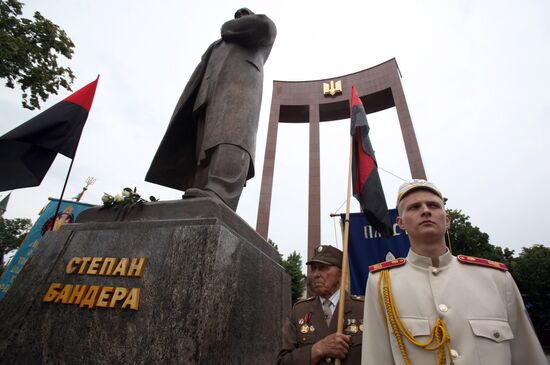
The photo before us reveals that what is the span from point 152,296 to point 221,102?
1.98m

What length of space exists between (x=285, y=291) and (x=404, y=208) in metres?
1.82

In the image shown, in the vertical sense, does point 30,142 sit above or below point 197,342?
above

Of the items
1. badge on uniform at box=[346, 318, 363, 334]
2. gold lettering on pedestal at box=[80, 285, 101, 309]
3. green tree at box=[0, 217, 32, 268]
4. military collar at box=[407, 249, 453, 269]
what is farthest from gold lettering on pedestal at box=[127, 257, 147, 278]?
green tree at box=[0, 217, 32, 268]

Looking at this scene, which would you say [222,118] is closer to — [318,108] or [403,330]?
[403,330]

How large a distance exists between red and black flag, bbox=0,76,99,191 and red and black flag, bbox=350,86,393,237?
124 inches

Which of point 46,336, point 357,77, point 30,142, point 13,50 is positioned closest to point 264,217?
point 357,77

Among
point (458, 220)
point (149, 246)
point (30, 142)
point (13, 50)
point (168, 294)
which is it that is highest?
point (458, 220)

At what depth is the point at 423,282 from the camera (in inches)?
50.9

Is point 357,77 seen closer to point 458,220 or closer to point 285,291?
point 458,220

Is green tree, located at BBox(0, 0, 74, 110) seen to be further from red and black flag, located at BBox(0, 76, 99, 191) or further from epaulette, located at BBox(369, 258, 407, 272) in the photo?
epaulette, located at BBox(369, 258, 407, 272)

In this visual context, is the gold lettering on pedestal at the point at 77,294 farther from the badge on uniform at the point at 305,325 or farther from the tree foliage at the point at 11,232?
the tree foliage at the point at 11,232

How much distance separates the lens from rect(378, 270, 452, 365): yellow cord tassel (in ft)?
3.56

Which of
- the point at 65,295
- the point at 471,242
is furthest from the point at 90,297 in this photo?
the point at 471,242

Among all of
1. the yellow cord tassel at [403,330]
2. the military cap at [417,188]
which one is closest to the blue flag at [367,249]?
the military cap at [417,188]
